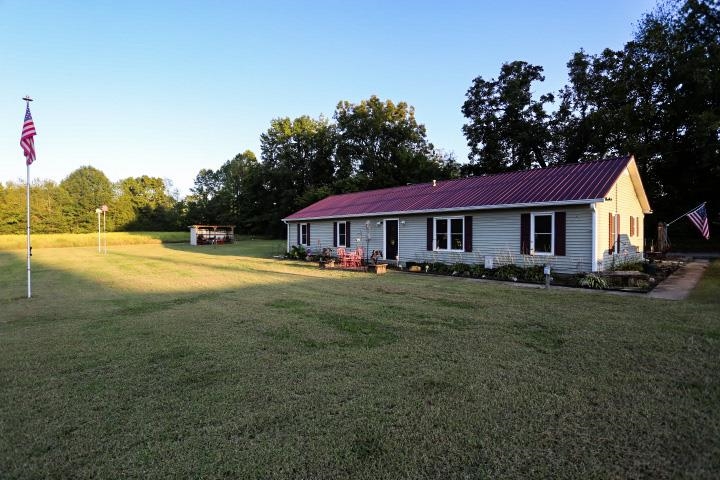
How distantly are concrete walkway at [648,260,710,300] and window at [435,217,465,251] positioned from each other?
647 centimetres

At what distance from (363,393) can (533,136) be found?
32193 millimetres

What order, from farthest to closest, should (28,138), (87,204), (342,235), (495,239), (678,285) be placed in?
(87,204), (342,235), (495,239), (678,285), (28,138)

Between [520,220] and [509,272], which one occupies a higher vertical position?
[520,220]

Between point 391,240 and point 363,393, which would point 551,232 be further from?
point 363,393

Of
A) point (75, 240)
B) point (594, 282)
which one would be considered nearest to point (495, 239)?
point (594, 282)

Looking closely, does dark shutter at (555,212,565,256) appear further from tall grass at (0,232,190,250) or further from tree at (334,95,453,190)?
tall grass at (0,232,190,250)

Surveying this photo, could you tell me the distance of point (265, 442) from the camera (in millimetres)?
2885

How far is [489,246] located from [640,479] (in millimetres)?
12334

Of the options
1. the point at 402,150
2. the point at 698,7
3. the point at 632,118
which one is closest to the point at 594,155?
the point at 632,118

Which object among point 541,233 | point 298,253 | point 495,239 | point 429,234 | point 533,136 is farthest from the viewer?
point 533,136

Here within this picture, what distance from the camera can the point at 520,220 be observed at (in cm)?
1355

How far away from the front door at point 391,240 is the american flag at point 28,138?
12829 mm

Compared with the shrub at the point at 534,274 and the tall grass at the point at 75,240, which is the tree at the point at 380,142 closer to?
the tall grass at the point at 75,240

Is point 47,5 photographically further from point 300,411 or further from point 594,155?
point 594,155
